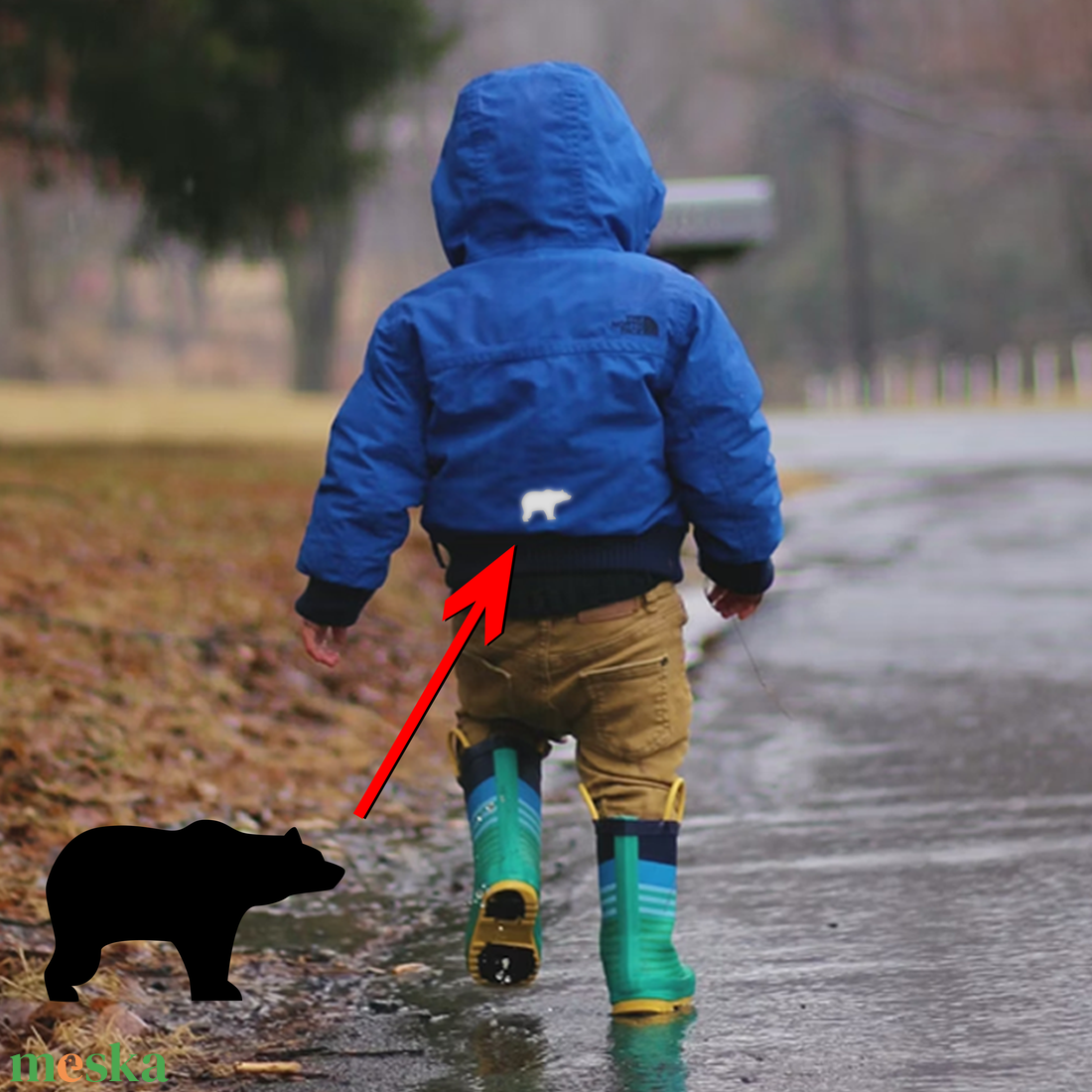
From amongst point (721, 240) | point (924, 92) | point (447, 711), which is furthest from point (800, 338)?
point (447, 711)

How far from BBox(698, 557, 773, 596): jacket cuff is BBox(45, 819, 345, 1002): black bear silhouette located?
36.8 inches

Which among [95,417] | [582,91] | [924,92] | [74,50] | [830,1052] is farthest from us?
[924,92]

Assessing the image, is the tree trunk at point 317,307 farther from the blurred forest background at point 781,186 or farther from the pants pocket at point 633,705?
the pants pocket at point 633,705

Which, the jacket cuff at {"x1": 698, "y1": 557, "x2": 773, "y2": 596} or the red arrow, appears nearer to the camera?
the red arrow

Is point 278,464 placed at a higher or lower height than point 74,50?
lower

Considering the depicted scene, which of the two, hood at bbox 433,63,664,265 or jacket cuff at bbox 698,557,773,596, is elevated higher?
hood at bbox 433,63,664,265

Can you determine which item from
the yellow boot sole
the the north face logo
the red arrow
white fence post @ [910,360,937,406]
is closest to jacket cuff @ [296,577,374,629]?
the red arrow

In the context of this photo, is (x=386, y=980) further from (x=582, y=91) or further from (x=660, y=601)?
(x=582, y=91)

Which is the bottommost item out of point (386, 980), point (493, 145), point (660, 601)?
point (386, 980)

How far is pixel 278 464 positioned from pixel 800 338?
125 ft

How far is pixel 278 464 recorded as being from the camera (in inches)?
664

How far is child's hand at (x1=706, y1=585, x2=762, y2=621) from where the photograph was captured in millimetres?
4613

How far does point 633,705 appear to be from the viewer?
14.6ft

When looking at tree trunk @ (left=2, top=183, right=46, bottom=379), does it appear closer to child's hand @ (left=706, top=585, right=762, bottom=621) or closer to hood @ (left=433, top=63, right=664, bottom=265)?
hood @ (left=433, top=63, right=664, bottom=265)
